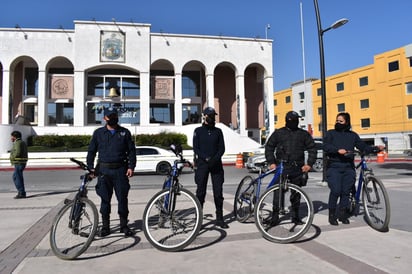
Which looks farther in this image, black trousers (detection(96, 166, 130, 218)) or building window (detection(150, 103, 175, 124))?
building window (detection(150, 103, 175, 124))

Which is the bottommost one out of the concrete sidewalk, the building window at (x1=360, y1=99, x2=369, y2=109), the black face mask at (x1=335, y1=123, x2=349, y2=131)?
the concrete sidewalk

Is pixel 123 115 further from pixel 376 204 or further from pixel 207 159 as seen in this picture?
pixel 376 204

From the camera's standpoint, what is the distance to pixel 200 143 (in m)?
5.47

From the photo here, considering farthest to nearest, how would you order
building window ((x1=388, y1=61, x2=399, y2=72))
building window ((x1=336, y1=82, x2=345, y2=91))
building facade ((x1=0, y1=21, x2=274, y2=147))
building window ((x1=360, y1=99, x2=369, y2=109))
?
building window ((x1=336, y1=82, x2=345, y2=91)) → building window ((x1=360, y1=99, x2=369, y2=109)) → building window ((x1=388, y1=61, x2=399, y2=72)) → building facade ((x1=0, y1=21, x2=274, y2=147))

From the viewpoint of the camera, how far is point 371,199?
5.55 m

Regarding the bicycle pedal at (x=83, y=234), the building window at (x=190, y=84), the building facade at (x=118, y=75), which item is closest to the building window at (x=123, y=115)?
the building facade at (x=118, y=75)

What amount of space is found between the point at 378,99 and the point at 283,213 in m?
51.4

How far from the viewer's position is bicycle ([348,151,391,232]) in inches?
204

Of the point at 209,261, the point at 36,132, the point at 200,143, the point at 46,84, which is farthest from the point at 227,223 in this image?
the point at 46,84

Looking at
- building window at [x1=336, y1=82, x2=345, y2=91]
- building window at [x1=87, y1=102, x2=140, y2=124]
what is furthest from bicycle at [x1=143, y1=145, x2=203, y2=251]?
building window at [x1=336, y1=82, x2=345, y2=91]

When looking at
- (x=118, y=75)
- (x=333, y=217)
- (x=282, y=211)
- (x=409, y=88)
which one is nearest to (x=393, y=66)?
(x=409, y=88)

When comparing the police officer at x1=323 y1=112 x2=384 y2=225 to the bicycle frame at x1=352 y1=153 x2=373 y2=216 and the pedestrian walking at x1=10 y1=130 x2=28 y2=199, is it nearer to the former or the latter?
the bicycle frame at x1=352 y1=153 x2=373 y2=216

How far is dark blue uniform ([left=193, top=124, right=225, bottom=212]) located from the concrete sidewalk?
589 mm

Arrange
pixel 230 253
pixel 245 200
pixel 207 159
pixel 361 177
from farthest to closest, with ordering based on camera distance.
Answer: pixel 245 200 → pixel 361 177 → pixel 207 159 → pixel 230 253
